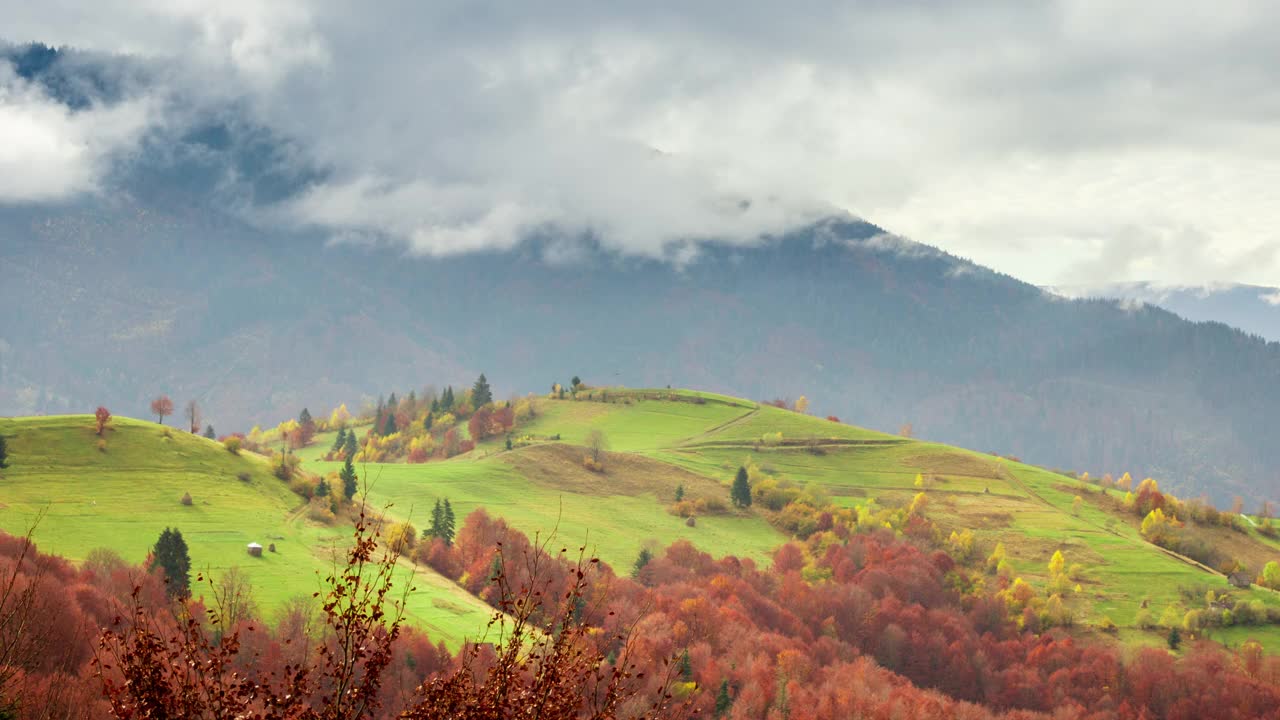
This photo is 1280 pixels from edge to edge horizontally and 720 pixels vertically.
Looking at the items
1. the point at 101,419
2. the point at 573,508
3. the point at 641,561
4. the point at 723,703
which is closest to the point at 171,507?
the point at 101,419

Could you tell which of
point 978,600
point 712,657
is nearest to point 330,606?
point 712,657

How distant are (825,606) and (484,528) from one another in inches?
2187

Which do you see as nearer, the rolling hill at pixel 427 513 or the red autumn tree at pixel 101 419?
the rolling hill at pixel 427 513

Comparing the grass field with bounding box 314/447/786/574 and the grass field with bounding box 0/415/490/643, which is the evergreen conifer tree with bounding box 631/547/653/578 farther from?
the grass field with bounding box 0/415/490/643

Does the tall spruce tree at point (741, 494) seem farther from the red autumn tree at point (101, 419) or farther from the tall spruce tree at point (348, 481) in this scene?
the red autumn tree at point (101, 419)

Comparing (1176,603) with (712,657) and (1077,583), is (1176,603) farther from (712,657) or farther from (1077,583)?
(712,657)

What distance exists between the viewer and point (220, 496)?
5344 inches

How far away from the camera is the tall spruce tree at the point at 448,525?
5733 inches

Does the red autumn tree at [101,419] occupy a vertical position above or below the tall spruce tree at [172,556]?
above

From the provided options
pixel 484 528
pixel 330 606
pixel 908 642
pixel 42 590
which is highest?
pixel 330 606

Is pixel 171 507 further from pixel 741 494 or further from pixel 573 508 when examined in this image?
pixel 741 494

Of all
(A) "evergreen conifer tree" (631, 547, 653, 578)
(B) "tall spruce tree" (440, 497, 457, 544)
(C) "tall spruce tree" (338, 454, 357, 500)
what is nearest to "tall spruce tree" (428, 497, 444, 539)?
(B) "tall spruce tree" (440, 497, 457, 544)

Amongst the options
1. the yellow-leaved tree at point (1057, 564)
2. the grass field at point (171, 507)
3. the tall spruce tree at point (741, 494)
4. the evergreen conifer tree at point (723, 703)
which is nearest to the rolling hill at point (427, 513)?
the grass field at point (171, 507)

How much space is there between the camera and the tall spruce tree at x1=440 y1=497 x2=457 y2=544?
145625 millimetres
